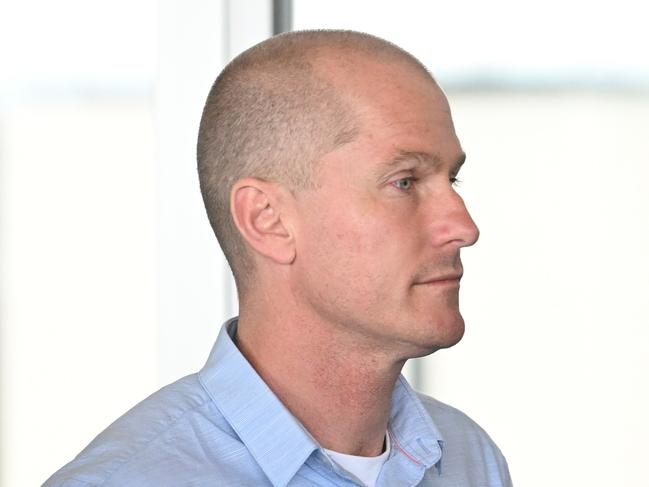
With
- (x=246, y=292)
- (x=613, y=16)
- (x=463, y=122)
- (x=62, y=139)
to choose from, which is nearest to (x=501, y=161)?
(x=463, y=122)

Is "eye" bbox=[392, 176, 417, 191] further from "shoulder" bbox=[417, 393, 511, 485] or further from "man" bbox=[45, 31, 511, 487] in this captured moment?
"shoulder" bbox=[417, 393, 511, 485]

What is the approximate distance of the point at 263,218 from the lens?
1452mm

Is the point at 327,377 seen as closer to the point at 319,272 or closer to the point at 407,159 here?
the point at 319,272

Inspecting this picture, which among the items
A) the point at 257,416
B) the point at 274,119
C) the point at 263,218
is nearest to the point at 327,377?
the point at 257,416

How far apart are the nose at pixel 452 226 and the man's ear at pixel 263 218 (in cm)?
17

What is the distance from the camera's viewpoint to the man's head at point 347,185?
139cm

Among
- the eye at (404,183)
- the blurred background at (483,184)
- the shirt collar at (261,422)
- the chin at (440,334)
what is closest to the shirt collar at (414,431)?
the shirt collar at (261,422)

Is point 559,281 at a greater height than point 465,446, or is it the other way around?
point 559,281

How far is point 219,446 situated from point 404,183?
35 centimetres

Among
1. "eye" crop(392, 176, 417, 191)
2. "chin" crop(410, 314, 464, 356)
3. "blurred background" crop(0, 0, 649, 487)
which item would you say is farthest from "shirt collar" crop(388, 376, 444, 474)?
"blurred background" crop(0, 0, 649, 487)

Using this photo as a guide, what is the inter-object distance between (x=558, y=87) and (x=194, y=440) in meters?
1.58

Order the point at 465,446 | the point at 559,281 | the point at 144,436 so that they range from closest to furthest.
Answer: the point at 144,436, the point at 465,446, the point at 559,281

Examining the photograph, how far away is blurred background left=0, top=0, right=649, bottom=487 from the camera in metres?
2.69

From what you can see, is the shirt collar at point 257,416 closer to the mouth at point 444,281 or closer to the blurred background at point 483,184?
the mouth at point 444,281
